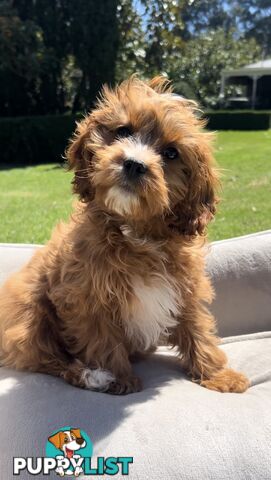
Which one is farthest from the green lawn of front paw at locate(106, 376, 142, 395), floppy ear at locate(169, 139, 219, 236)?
front paw at locate(106, 376, 142, 395)

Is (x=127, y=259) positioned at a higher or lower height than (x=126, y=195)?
lower

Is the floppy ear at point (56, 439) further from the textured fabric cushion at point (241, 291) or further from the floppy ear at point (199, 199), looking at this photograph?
the textured fabric cushion at point (241, 291)

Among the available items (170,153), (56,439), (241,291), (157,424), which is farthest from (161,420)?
(241,291)

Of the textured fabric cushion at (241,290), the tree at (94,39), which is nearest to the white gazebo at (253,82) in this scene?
the tree at (94,39)

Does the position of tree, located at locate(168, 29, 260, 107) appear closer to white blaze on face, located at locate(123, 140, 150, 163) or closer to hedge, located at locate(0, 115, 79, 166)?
hedge, located at locate(0, 115, 79, 166)

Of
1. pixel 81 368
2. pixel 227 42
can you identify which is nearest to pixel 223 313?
pixel 81 368

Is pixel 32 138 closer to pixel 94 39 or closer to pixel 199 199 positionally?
pixel 94 39
